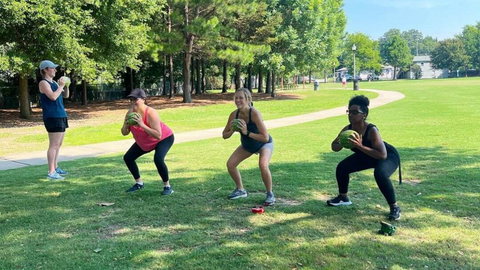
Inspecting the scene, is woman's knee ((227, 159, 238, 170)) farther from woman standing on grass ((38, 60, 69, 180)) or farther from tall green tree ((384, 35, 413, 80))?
tall green tree ((384, 35, 413, 80))

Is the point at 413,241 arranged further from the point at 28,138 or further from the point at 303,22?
the point at 303,22

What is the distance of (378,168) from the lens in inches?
178

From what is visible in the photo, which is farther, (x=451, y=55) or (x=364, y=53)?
(x=451, y=55)

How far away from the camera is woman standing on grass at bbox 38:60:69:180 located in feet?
21.8

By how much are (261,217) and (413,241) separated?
62.9 inches

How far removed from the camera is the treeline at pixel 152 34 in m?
16.2

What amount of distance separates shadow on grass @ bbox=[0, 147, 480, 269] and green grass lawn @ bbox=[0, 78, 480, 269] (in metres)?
0.01

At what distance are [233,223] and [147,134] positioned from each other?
1895 mm

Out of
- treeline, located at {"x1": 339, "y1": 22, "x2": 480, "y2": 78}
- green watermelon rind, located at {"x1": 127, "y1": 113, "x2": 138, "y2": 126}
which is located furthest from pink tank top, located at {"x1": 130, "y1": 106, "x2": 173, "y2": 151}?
treeline, located at {"x1": 339, "y1": 22, "x2": 480, "y2": 78}

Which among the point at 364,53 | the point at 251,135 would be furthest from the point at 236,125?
the point at 364,53

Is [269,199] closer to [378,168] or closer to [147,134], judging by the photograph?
[378,168]

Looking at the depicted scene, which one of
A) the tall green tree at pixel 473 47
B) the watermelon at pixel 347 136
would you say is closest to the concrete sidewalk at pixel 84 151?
the watermelon at pixel 347 136

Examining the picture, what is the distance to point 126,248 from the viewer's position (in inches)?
153

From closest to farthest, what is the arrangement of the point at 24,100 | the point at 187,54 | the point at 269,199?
the point at 269,199
the point at 24,100
the point at 187,54
